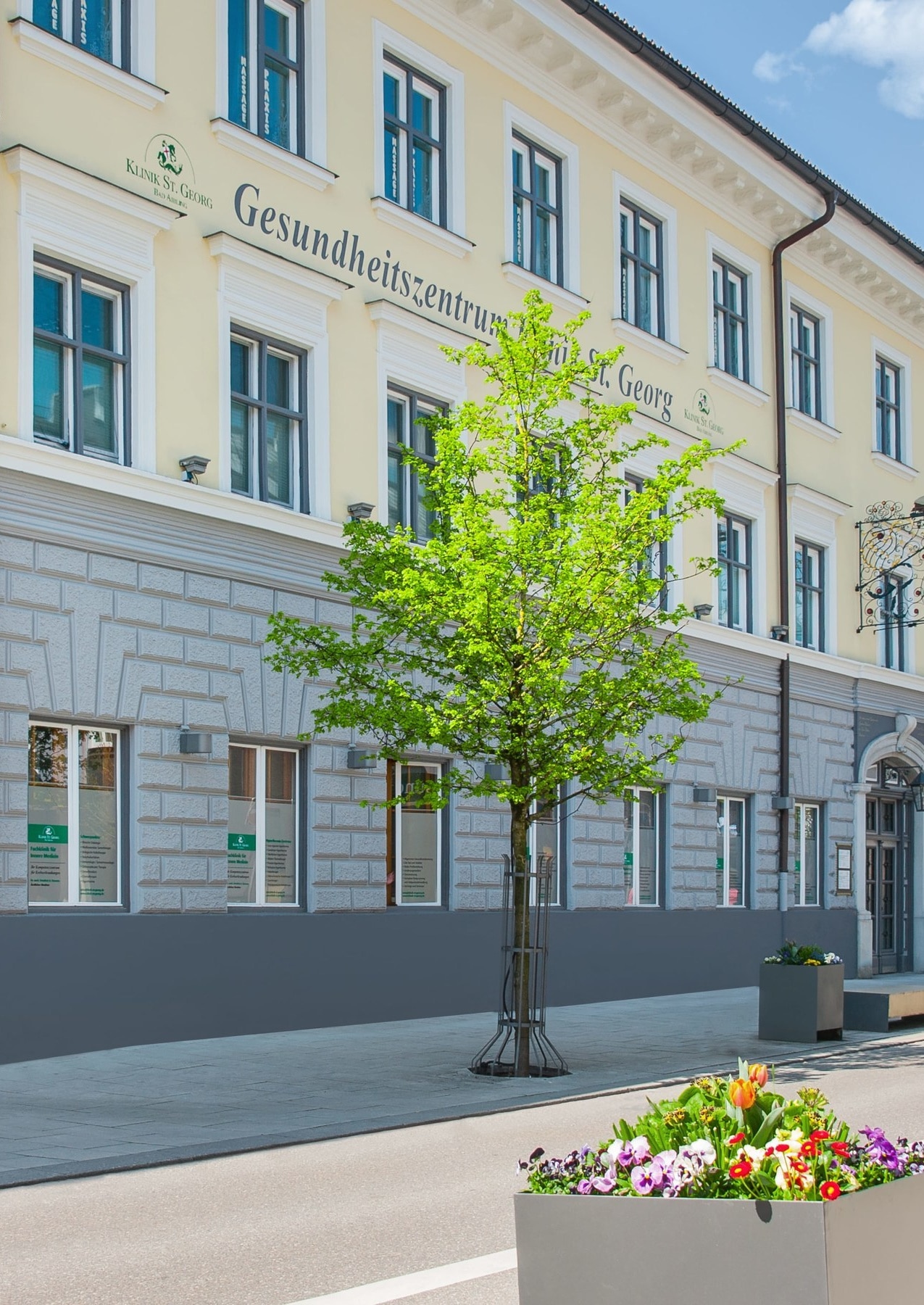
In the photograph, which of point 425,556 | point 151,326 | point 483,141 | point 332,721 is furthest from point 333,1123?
point 483,141

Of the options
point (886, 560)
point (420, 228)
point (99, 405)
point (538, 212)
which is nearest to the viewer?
point (99, 405)

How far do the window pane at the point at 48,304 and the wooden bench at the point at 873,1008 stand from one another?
10313 millimetres

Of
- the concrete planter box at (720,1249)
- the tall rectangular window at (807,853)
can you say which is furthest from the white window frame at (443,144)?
the concrete planter box at (720,1249)

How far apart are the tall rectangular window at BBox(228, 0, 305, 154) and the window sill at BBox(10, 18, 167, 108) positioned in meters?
1.39

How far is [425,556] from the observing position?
13867 millimetres

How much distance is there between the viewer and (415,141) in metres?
19.6

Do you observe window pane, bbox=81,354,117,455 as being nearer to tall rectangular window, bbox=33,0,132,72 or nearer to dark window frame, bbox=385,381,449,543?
tall rectangular window, bbox=33,0,132,72

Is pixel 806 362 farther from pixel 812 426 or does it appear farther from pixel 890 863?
pixel 890 863

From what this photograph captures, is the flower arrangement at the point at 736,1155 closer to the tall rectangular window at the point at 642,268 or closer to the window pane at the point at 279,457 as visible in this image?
the window pane at the point at 279,457

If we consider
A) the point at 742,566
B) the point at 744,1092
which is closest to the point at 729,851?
the point at 742,566

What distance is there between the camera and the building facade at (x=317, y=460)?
14844mm

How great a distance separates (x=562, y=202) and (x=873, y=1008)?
11.1m

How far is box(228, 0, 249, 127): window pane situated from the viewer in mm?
17219

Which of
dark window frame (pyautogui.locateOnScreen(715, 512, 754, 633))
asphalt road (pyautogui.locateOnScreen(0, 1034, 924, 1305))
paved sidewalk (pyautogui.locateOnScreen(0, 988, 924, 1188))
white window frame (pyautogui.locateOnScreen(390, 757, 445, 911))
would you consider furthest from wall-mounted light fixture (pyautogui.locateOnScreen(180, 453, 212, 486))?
dark window frame (pyautogui.locateOnScreen(715, 512, 754, 633))
